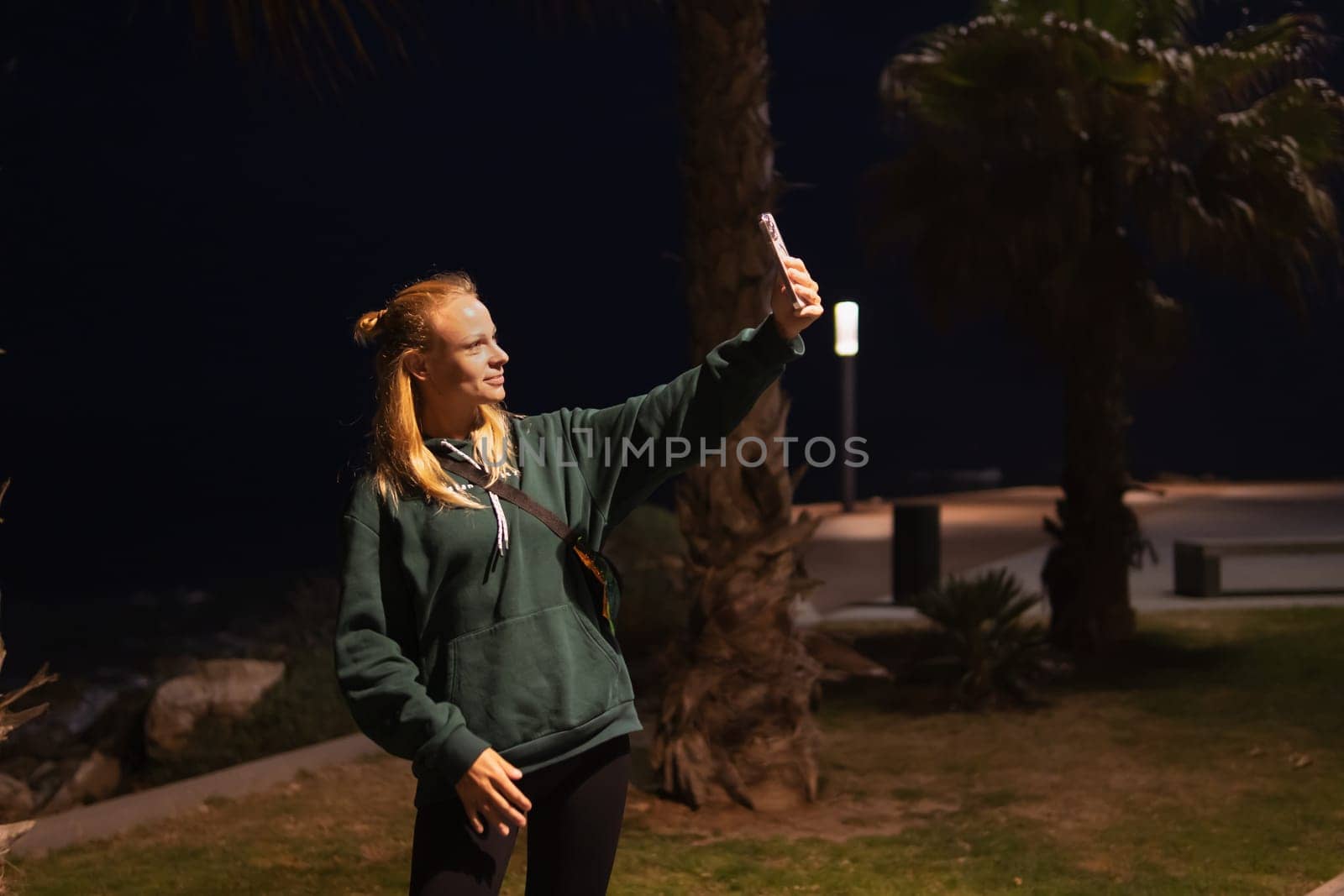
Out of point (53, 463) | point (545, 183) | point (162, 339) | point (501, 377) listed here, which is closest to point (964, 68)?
point (501, 377)

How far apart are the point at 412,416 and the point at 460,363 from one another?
142 mm

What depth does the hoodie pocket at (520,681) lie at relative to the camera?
108 inches

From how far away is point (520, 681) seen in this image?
275 cm

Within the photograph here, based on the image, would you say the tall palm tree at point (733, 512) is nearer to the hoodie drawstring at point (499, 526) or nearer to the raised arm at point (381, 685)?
the hoodie drawstring at point (499, 526)

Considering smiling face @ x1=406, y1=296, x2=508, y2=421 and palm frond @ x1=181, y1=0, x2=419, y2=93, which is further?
palm frond @ x1=181, y1=0, x2=419, y2=93

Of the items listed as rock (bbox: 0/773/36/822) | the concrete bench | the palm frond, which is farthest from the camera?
the concrete bench

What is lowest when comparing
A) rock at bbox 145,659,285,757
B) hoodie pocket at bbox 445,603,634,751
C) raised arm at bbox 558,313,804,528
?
rock at bbox 145,659,285,757

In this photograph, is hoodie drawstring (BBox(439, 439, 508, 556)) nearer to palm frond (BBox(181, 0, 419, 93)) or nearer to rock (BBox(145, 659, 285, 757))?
palm frond (BBox(181, 0, 419, 93))

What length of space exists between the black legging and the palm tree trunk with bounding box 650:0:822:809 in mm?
3574

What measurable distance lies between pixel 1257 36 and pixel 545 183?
7474 centimetres

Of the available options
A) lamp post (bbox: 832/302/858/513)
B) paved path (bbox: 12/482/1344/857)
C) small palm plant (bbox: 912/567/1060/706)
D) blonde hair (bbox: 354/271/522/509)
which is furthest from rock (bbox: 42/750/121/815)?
lamp post (bbox: 832/302/858/513)

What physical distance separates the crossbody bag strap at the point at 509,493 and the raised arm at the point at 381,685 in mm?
202

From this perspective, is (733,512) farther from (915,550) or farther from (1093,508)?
(915,550)

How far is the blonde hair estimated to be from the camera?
9.04ft
